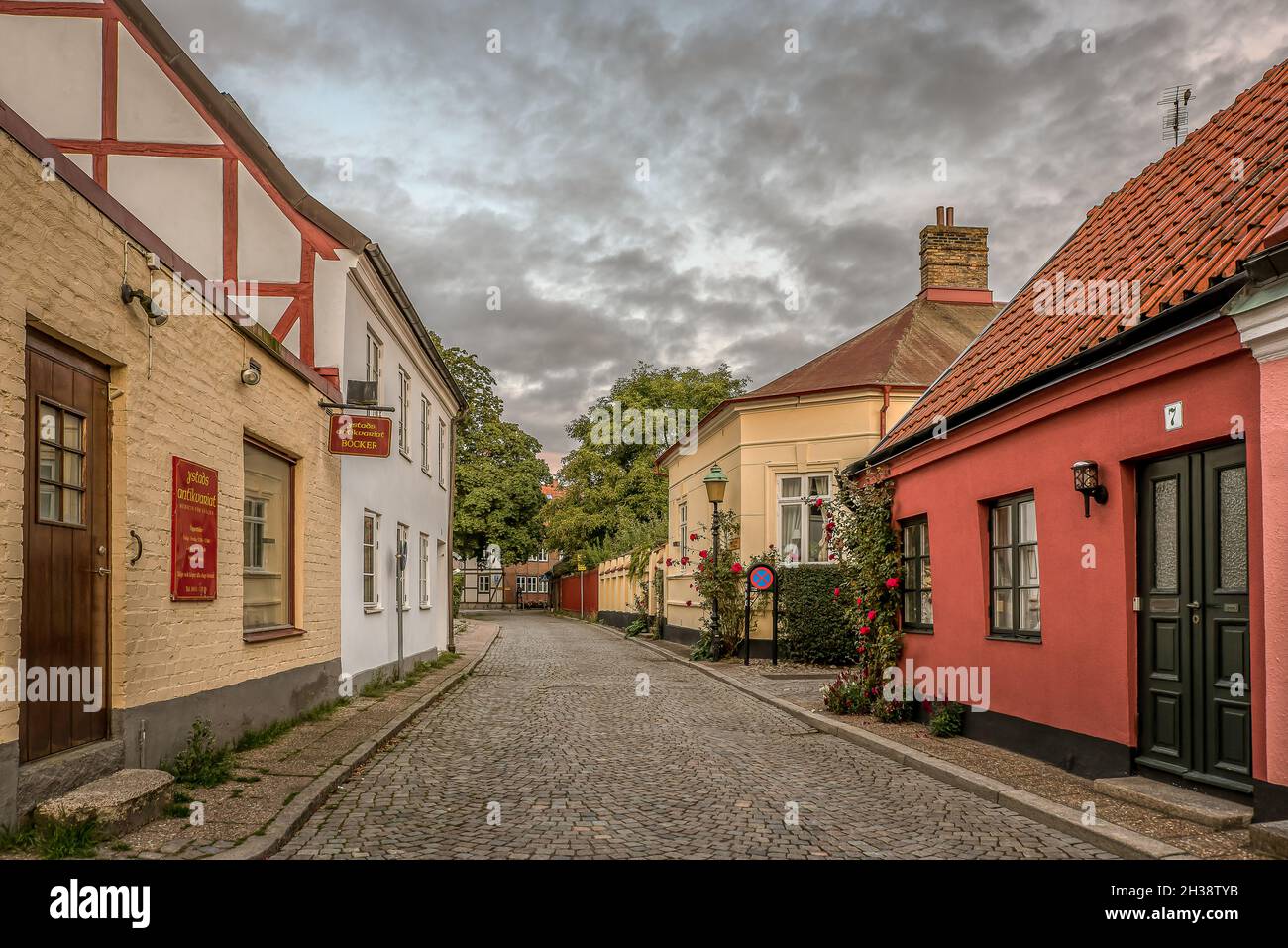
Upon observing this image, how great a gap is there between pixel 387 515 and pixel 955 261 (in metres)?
14.2

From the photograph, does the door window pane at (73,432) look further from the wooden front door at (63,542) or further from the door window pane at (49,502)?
the door window pane at (49,502)

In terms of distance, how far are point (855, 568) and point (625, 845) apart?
685 centimetres

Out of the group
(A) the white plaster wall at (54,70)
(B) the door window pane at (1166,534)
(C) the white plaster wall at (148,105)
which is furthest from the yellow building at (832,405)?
(A) the white plaster wall at (54,70)

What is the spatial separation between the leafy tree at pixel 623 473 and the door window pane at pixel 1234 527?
4237 centimetres

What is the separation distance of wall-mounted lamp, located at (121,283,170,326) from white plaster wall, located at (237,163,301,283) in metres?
4.85

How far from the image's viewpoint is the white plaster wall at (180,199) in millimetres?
10281

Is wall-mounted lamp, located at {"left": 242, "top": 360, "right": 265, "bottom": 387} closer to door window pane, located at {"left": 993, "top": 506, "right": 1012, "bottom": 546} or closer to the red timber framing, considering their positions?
the red timber framing

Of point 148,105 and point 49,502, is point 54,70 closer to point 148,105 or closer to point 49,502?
point 148,105

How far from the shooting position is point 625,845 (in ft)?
19.5

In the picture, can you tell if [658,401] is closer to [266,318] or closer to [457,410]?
[457,410]

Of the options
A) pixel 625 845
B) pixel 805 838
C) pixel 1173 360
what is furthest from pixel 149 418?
pixel 1173 360

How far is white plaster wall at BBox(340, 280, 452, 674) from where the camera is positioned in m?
13.0

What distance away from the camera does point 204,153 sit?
35.1ft

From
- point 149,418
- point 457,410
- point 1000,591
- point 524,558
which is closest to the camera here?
point 149,418
